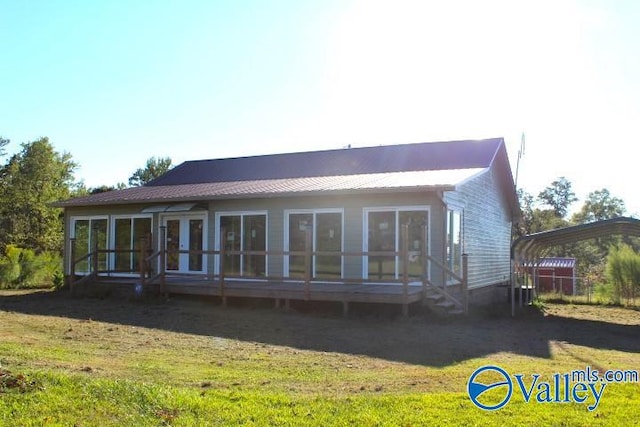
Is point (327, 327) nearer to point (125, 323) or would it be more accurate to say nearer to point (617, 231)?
point (125, 323)

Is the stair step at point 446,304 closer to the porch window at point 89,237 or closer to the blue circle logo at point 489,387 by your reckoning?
the blue circle logo at point 489,387

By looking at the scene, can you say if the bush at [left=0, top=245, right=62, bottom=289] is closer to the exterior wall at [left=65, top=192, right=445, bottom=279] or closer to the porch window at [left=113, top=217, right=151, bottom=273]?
the porch window at [left=113, top=217, right=151, bottom=273]

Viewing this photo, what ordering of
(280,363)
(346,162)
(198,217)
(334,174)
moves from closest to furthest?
(280,363), (198,217), (334,174), (346,162)

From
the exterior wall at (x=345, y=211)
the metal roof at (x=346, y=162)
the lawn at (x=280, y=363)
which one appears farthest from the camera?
the metal roof at (x=346, y=162)

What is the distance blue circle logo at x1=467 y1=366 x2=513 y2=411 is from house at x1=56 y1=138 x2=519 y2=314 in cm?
479

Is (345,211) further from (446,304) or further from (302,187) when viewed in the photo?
(446,304)

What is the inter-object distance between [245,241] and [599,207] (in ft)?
185

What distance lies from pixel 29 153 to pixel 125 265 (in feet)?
93.2

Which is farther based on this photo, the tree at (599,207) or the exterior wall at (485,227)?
the tree at (599,207)

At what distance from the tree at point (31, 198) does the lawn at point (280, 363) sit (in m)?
25.1

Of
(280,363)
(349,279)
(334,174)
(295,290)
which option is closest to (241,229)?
(295,290)

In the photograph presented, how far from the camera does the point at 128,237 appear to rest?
58.2 ft

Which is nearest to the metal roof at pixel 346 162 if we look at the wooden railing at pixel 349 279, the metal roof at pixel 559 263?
the wooden railing at pixel 349 279

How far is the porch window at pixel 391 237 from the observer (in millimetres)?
13391
